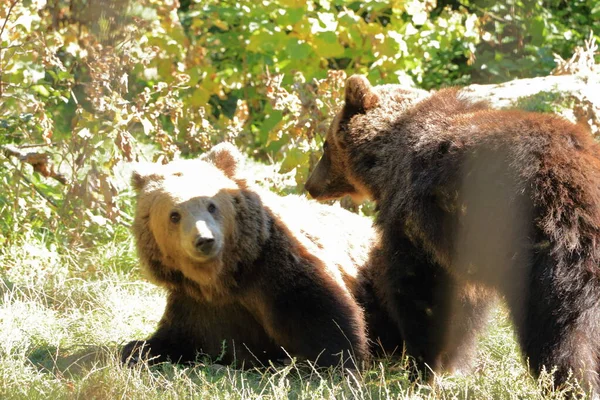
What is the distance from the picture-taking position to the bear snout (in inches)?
225

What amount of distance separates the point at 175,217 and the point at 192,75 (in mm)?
6472

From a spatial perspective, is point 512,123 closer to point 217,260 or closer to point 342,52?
Answer: point 217,260

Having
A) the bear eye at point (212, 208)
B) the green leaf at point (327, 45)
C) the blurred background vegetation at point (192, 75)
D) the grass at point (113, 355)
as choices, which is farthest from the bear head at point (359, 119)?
the green leaf at point (327, 45)

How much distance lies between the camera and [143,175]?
250 inches

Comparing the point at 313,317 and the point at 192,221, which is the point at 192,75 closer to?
the point at 192,221

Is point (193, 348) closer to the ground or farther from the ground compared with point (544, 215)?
closer to the ground

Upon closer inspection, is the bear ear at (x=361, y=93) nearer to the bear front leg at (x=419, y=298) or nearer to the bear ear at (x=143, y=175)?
the bear front leg at (x=419, y=298)

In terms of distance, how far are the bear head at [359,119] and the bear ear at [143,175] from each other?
138 centimetres

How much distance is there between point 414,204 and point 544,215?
998 millimetres

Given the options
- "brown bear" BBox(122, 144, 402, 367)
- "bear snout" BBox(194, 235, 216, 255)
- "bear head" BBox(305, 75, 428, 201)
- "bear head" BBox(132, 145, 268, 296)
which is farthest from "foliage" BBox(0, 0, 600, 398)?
"bear head" BBox(305, 75, 428, 201)

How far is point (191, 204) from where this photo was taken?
5961mm

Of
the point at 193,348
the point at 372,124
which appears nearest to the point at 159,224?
the point at 193,348

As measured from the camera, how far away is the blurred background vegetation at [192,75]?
27.1 feet

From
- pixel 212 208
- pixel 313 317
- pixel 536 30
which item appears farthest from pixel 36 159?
pixel 536 30
